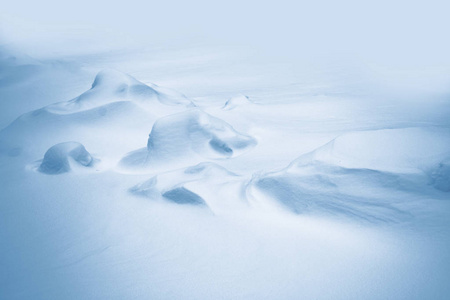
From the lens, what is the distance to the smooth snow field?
1.41m

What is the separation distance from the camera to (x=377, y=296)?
1.30m

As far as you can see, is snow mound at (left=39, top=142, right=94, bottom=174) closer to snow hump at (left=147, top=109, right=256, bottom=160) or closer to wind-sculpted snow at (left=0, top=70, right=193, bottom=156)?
wind-sculpted snow at (left=0, top=70, right=193, bottom=156)

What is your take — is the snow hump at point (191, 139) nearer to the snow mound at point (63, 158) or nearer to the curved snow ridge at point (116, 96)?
the snow mound at point (63, 158)

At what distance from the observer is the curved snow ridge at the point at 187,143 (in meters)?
2.31

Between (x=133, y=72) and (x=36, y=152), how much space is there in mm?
2723

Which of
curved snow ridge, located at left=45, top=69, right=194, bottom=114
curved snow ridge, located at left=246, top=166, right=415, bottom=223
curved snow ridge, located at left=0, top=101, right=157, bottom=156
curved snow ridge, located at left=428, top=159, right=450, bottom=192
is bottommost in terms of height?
curved snow ridge, located at left=0, top=101, right=157, bottom=156

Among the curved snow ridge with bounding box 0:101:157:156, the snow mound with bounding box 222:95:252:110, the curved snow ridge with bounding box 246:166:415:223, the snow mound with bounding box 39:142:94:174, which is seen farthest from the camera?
the snow mound with bounding box 222:95:252:110

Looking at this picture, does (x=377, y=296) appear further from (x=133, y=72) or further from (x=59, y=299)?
(x=133, y=72)

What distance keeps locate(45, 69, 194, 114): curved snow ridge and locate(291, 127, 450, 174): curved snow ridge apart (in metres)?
1.60

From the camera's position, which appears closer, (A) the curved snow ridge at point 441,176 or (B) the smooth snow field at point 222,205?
(B) the smooth snow field at point 222,205

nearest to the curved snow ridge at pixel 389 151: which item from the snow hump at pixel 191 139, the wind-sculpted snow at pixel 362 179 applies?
the wind-sculpted snow at pixel 362 179

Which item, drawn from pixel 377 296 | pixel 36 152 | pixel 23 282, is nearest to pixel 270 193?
pixel 377 296

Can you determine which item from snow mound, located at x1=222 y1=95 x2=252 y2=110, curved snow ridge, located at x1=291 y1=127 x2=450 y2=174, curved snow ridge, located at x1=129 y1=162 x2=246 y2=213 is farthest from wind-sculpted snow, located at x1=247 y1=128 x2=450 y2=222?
snow mound, located at x1=222 y1=95 x2=252 y2=110

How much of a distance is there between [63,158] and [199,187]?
2.94 ft
